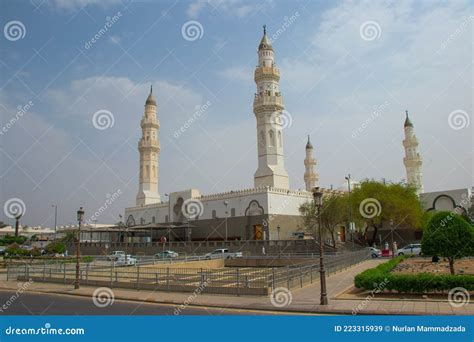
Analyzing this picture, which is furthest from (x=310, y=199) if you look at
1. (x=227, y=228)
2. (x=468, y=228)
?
(x=468, y=228)

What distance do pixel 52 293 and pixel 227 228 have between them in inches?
1445

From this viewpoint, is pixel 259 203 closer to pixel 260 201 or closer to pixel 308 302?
pixel 260 201

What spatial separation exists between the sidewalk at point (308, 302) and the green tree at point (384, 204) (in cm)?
2884

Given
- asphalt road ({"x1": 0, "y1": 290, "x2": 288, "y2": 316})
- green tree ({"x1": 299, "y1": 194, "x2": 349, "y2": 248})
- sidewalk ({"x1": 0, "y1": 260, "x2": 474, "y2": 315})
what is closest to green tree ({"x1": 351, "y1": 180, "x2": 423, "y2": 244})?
green tree ({"x1": 299, "y1": 194, "x2": 349, "y2": 248})

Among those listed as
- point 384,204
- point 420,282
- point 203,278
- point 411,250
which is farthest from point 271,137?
point 420,282

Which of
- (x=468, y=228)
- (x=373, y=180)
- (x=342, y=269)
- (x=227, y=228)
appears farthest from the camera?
(x=227, y=228)

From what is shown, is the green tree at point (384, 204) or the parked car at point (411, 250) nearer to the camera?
the parked car at point (411, 250)

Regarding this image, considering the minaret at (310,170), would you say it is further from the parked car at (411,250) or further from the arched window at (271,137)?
the parked car at (411,250)

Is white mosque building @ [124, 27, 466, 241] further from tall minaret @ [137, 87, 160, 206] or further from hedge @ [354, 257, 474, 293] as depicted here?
hedge @ [354, 257, 474, 293]

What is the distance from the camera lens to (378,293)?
1543 cm

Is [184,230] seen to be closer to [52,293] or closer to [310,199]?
[310,199]

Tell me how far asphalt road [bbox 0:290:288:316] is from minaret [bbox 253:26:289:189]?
38.6 metres

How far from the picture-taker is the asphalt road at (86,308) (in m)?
13.2

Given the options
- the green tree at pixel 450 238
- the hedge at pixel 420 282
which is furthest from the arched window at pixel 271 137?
the hedge at pixel 420 282
